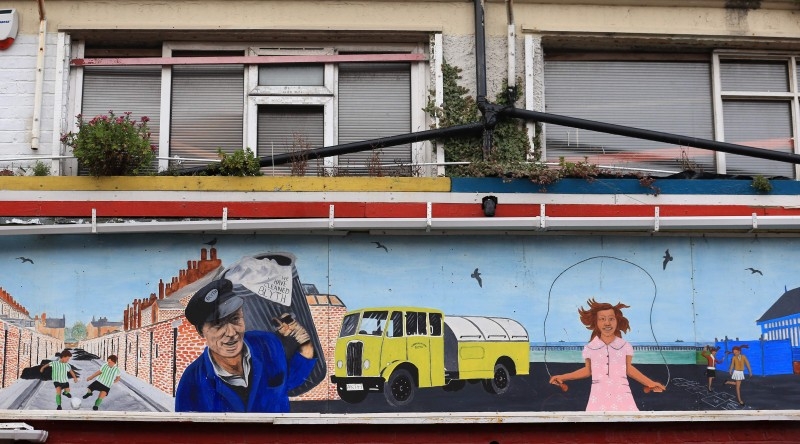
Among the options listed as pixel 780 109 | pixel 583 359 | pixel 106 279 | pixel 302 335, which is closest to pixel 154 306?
pixel 106 279

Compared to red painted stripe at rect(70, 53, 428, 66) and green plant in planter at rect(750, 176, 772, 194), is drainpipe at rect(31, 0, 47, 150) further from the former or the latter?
green plant in planter at rect(750, 176, 772, 194)

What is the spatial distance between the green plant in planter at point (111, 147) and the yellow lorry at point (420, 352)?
10.1 feet

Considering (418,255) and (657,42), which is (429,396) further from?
(657,42)

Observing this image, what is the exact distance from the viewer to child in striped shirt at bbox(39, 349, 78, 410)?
33.9 ft

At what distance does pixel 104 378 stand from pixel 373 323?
3.09m

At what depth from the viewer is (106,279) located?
34.8ft

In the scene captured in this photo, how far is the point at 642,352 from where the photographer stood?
10703 millimetres

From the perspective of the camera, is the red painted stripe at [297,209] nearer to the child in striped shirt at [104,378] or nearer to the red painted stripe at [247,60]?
the child in striped shirt at [104,378]

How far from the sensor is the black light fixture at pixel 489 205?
10.6 m

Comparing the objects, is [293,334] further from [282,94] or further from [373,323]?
[282,94]

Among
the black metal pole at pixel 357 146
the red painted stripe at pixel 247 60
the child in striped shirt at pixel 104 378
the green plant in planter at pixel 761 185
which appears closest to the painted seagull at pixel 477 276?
the black metal pole at pixel 357 146

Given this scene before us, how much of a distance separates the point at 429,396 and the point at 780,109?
6.08 metres

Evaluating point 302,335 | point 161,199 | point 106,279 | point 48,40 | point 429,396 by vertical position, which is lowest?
point 429,396

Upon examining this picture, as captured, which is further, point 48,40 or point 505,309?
point 48,40
